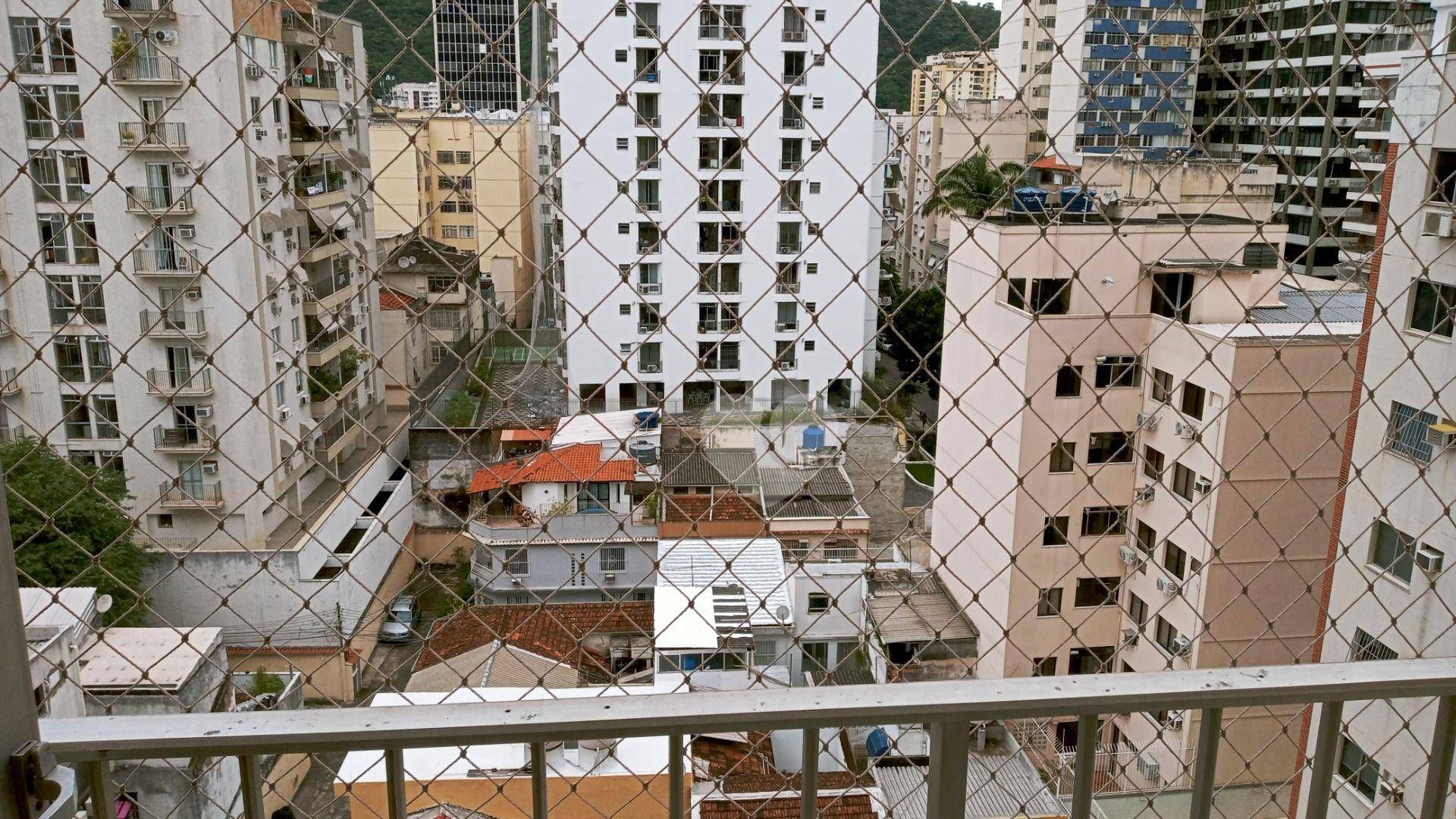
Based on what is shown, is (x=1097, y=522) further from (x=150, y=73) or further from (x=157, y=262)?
(x=150, y=73)

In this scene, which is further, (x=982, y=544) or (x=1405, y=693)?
(x=982, y=544)

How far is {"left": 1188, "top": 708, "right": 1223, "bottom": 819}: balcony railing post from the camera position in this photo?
109cm

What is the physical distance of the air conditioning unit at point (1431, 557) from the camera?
3.49 m

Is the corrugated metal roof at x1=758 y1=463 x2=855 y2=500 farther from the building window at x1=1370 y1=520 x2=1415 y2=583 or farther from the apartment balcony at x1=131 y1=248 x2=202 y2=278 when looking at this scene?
the apartment balcony at x1=131 y1=248 x2=202 y2=278

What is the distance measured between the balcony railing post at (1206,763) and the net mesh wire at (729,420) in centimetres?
23

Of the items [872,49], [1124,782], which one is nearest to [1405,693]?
[1124,782]

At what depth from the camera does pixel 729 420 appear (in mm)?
6828

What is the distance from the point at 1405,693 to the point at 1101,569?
5478mm

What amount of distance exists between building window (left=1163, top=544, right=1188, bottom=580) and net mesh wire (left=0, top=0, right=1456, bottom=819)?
0.05m

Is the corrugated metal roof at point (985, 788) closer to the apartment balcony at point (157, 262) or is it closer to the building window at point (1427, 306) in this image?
the building window at point (1427, 306)

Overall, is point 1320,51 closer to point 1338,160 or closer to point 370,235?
point 1338,160

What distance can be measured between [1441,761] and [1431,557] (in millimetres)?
2755

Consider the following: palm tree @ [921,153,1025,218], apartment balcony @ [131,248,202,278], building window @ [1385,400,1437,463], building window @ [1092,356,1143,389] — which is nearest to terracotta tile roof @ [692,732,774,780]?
palm tree @ [921,153,1025,218]

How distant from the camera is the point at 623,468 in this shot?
247 inches
